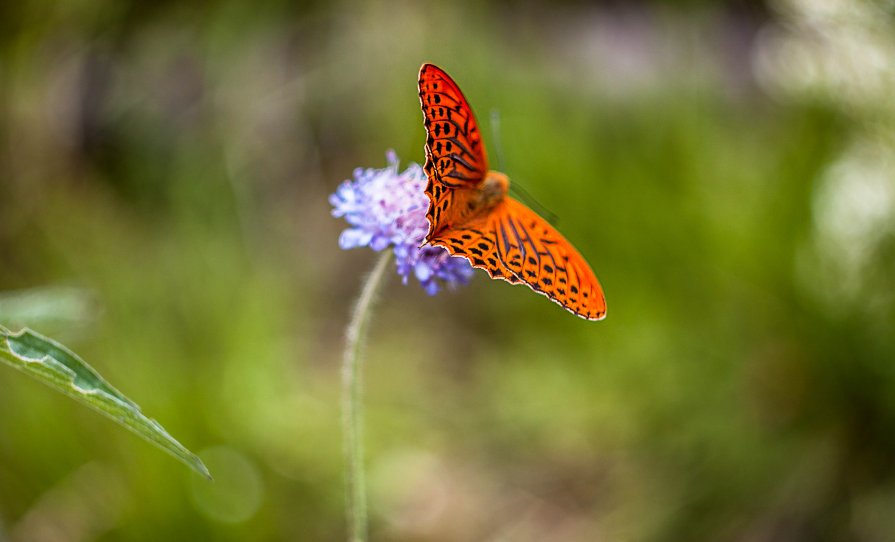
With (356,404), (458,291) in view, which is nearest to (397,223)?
(356,404)

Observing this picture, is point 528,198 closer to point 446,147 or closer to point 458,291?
point 458,291

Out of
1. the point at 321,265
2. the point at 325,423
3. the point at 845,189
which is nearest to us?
the point at 845,189

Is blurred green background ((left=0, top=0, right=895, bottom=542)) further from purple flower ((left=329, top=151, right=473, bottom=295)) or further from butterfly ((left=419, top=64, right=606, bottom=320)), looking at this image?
butterfly ((left=419, top=64, right=606, bottom=320))

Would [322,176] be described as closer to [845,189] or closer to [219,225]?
[219,225]

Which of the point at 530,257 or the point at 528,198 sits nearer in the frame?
the point at 530,257

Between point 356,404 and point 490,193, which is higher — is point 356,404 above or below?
below

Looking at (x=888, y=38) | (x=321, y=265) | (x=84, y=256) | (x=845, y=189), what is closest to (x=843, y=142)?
(x=845, y=189)
